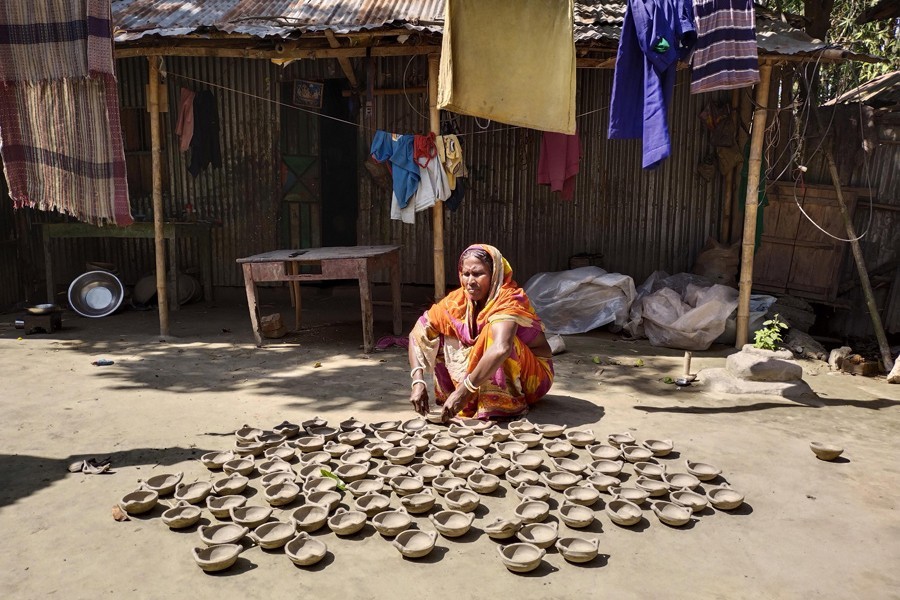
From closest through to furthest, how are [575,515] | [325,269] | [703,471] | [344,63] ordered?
1. [575,515]
2. [703,471]
3. [325,269]
4. [344,63]

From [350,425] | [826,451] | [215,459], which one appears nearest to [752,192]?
[826,451]

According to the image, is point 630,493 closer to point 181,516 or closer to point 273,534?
point 273,534

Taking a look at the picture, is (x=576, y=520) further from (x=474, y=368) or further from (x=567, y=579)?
(x=474, y=368)

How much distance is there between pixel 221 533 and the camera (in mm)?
2738

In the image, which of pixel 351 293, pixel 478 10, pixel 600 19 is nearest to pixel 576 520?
pixel 478 10

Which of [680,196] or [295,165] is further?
[295,165]

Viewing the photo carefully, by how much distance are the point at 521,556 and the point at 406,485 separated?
0.80 meters

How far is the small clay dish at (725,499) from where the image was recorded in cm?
301

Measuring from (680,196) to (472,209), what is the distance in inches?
97.7

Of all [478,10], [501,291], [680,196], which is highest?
[478,10]

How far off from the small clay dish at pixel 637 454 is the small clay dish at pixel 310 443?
5.43 feet

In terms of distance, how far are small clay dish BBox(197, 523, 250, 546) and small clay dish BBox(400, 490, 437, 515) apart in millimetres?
681

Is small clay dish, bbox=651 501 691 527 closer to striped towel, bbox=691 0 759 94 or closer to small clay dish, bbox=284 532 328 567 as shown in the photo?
small clay dish, bbox=284 532 328 567

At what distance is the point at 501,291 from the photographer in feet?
13.1
